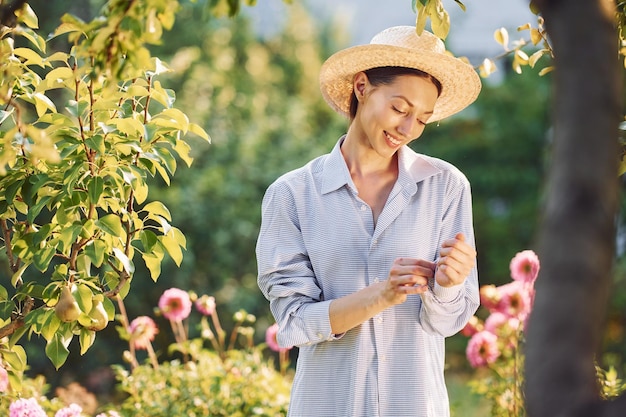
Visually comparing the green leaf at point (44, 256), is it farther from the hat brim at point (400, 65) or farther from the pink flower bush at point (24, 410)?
the hat brim at point (400, 65)

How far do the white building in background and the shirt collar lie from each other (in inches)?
269

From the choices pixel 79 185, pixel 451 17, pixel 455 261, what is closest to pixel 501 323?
pixel 455 261

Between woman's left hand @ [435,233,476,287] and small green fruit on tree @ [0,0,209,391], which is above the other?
small green fruit on tree @ [0,0,209,391]

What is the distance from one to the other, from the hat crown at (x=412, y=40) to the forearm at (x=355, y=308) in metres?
0.60

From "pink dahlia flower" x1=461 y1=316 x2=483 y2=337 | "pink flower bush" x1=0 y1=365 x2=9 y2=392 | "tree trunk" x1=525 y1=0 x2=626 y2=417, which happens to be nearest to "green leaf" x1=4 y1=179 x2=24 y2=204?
"pink flower bush" x1=0 y1=365 x2=9 y2=392

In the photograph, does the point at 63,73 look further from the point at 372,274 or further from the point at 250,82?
the point at 250,82

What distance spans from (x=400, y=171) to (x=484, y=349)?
4.24 ft

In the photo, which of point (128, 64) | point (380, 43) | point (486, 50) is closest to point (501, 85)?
point (486, 50)

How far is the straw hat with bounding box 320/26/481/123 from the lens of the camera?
2.25 metres

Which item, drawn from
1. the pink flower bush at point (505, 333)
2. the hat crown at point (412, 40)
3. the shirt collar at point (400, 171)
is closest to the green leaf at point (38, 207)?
the shirt collar at point (400, 171)

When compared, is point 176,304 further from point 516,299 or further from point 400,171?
point 400,171

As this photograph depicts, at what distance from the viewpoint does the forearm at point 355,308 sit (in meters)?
1.98

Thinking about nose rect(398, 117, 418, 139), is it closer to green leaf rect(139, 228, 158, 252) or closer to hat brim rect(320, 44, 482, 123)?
hat brim rect(320, 44, 482, 123)

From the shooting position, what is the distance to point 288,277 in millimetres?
2178
